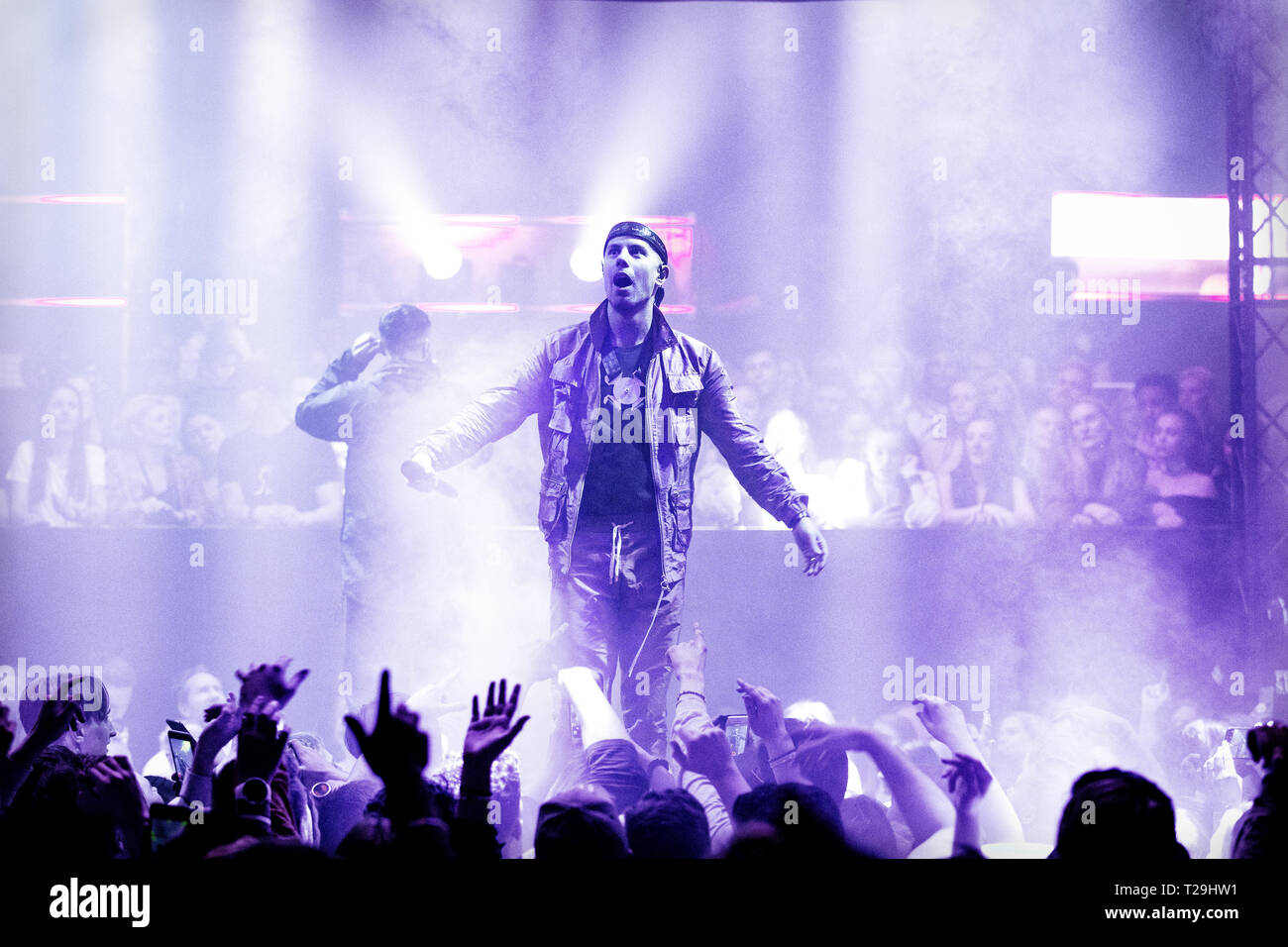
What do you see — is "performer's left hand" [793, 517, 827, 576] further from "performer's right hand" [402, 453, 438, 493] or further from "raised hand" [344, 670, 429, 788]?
"raised hand" [344, 670, 429, 788]

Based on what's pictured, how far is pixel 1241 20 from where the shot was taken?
523 cm

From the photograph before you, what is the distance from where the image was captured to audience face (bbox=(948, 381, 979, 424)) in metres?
4.95

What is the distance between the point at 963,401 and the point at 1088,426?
0.57 m

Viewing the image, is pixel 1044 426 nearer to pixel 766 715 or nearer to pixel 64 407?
pixel 766 715

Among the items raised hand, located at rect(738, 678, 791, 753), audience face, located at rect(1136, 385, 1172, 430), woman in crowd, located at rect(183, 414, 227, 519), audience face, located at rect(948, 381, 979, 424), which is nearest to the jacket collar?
audience face, located at rect(948, 381, 979, 424)

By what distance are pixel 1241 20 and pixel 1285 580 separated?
2.60m

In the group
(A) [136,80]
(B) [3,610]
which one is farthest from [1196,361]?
(B) [3,610]

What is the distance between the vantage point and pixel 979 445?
4941mm

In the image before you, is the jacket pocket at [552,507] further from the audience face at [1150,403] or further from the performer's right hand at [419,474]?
the audience face at [1150,403]

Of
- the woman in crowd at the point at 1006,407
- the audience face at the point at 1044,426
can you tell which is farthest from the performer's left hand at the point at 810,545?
the audience face at the point at 1044,426

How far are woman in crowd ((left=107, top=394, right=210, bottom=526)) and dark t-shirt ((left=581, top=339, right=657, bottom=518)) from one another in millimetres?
1761

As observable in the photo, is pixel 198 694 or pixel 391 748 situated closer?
pixel 391 748

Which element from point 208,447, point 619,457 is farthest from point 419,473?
point 208,447
